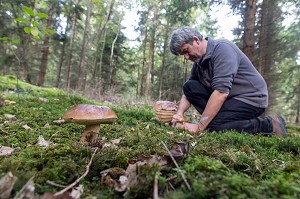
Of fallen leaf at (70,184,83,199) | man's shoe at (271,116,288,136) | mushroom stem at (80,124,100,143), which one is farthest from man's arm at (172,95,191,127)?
fallen leaf at (70,184,83,199)

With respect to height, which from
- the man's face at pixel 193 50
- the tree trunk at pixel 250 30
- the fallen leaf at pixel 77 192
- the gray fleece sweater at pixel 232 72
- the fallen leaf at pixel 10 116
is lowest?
the fallen leaf at pixel 77 192

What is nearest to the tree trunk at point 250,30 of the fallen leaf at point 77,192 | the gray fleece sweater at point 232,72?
the gray fleece sweater at point 232,72

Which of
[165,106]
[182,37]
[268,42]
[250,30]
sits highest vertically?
[268,42]

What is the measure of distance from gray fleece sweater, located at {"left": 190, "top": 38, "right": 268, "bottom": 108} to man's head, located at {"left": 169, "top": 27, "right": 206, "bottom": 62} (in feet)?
0.44

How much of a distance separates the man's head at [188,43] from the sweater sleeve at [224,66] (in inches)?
10.8

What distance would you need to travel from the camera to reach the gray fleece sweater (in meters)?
3.71

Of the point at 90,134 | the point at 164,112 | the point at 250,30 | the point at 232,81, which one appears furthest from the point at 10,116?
the point at 250,30

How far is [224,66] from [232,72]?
0.51 ft

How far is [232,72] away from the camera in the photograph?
3688 millimetres

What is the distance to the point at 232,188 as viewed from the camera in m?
0.97

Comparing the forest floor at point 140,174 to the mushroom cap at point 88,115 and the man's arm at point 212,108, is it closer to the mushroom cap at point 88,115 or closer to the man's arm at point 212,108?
the mushroom cap at point 88,115

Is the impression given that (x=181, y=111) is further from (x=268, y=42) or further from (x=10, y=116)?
(x=268, y=42)

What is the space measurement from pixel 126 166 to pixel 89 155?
303 mm

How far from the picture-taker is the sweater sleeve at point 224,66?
11.9ft
